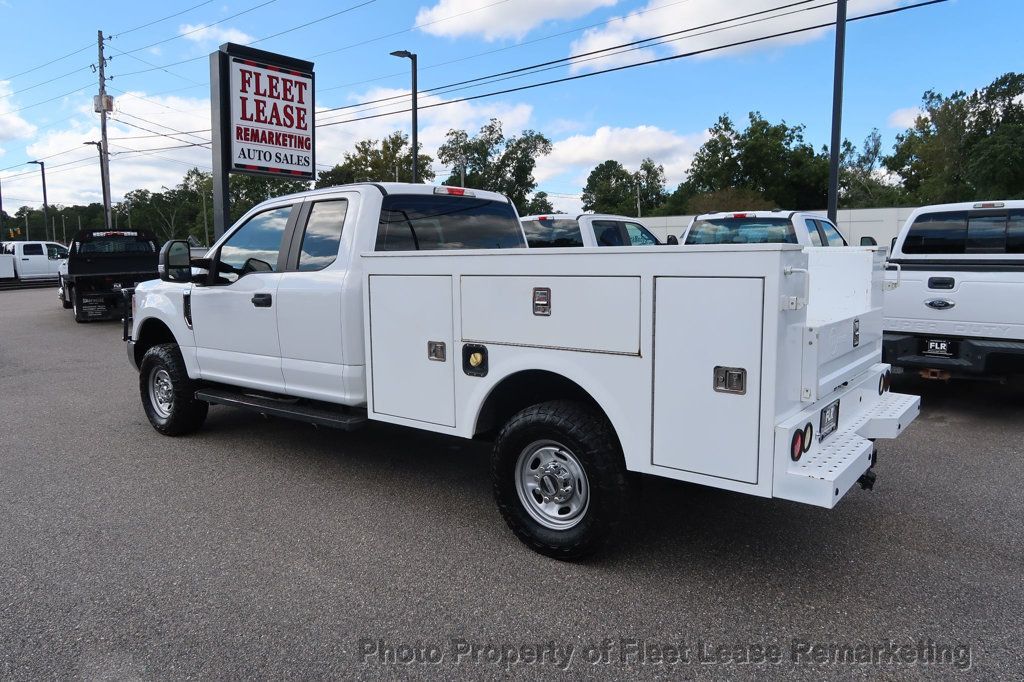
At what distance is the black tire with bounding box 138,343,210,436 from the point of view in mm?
6637

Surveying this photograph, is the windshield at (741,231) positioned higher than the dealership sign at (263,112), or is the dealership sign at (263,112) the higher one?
the dealership sign at (263,112)

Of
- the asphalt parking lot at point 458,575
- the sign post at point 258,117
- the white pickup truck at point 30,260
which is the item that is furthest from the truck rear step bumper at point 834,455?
the white pickup truck at point 30,260

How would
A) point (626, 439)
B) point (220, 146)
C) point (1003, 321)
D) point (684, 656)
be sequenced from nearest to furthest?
1. point (684, 656)
2. point (626, 439)
3. point (1003, 321)
4. point (220, 146)

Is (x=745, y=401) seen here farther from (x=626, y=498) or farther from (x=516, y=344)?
(x=516, y=344)

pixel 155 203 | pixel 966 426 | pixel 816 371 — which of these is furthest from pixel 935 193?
pixel 155 203

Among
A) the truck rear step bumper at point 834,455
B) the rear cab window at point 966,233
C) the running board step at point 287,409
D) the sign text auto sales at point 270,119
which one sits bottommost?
the running board step at point 287,409

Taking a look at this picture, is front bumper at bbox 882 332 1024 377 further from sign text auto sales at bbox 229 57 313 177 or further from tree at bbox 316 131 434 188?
tree at bbox 316 131 434 188

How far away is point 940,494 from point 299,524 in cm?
432

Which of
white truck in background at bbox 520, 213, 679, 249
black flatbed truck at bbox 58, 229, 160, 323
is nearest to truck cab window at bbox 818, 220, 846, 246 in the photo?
white truck in background at bbox 520, 213, 679, 249

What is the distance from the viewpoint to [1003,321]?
6.57 metres

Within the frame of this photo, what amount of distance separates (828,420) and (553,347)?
1.44 meters

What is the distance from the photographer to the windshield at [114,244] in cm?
1681

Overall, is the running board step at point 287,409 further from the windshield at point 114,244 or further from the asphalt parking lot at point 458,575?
the windshield at point 114,244

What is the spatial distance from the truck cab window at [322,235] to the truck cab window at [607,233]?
702cm
